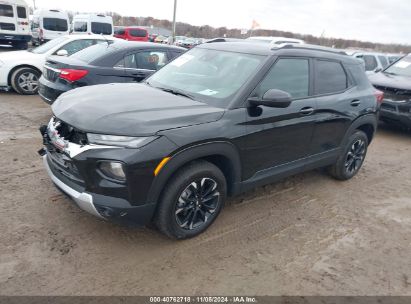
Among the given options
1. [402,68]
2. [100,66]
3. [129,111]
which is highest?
[402,68]

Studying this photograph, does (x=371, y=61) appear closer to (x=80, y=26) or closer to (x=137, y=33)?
(x=137, y=33)

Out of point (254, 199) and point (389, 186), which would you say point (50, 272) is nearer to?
point (254, 199)

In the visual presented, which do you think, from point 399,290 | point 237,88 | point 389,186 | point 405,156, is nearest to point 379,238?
point 399,290

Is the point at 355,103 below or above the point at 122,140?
above

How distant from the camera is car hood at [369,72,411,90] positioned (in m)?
7.57

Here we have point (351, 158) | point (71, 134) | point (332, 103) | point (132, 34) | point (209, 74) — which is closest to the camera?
point (71, 134)

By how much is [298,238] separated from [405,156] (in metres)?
4.31

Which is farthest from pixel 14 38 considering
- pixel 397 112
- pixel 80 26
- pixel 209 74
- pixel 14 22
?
pixel 397 112

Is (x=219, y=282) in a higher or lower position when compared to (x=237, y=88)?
lower

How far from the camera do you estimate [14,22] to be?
1812cm

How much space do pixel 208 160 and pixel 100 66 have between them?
3.71 m

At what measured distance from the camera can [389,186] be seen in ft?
16.9

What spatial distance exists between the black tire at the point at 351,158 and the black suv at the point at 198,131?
271 millimetres

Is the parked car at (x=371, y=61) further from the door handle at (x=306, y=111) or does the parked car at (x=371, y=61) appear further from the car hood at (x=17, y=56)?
the car hood at (x=17, y=56)
